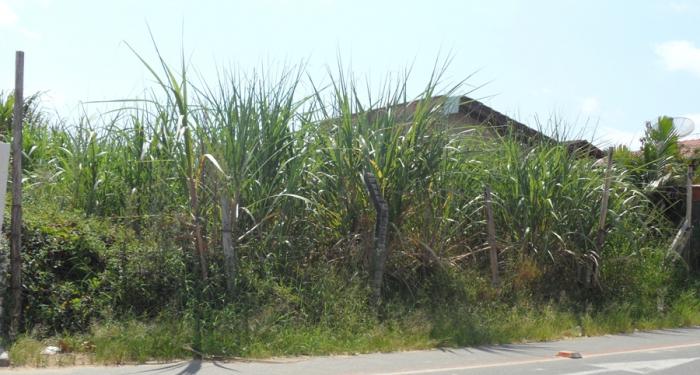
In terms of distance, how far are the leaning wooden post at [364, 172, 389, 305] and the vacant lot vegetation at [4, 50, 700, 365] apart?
7.2 inches

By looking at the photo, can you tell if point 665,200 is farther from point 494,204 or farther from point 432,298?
point 432,298

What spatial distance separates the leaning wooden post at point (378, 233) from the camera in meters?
11.8

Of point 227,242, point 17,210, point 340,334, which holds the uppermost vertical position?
point 17,210

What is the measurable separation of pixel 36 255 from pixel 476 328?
609 cm

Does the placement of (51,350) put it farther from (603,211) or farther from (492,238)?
(603,211)

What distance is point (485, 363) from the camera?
394 inches

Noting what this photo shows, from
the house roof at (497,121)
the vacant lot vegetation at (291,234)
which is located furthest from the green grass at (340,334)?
the house roof at (497,121)

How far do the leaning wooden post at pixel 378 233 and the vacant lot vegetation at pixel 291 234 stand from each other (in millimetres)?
182

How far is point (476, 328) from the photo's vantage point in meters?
12.0

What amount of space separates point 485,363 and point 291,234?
11.6 ft

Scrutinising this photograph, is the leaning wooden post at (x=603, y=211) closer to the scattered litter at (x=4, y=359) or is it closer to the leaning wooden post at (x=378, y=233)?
the leaning wooden post at (x=378, y=233)

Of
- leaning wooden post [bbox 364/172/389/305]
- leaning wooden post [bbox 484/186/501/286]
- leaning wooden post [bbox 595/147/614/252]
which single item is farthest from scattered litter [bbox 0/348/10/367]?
leaning wooden post [bbox 595/147/614/252]

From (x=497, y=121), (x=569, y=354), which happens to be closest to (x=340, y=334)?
(x=569, y=354)

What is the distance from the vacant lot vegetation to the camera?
1007 cm
